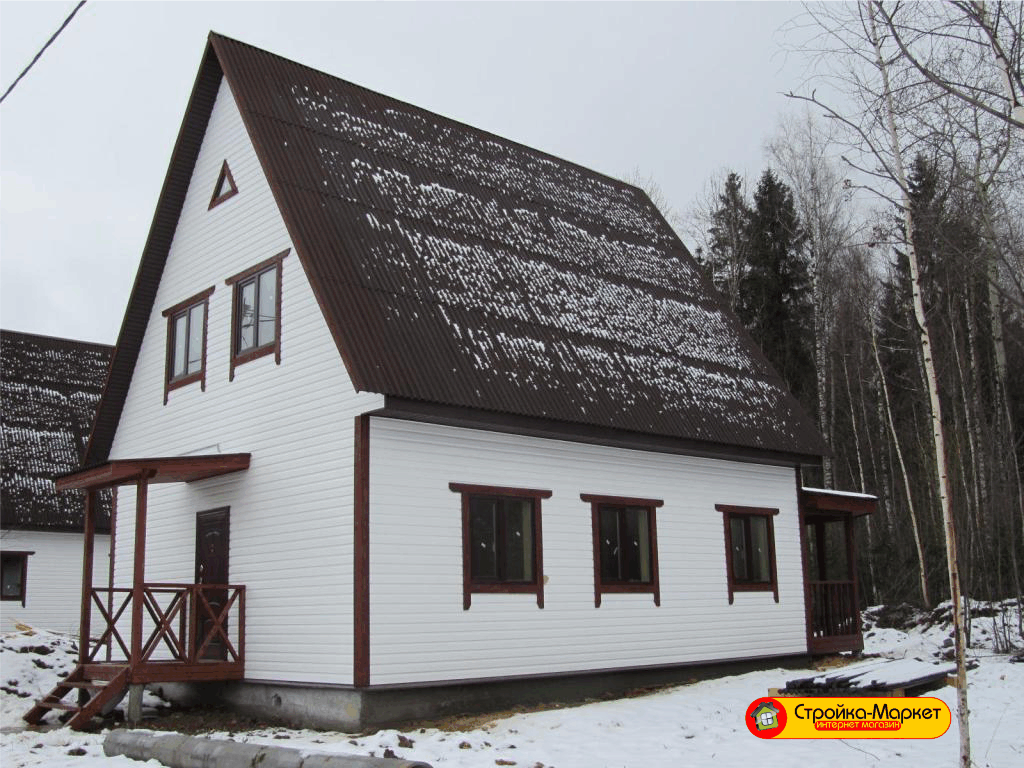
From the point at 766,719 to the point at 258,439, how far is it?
25.8 feet

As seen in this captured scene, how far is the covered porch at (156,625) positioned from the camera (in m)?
13.5

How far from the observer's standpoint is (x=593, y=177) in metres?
23.2

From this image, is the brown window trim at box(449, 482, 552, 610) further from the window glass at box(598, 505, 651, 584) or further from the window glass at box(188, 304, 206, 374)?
the window glass at box(188, 304, 206, 374)

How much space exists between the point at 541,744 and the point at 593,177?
573 inches

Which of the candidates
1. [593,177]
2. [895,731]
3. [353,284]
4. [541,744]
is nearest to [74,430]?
[593,177]

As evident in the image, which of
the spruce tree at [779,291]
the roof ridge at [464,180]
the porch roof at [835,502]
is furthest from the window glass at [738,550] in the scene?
the spruce tree at [779,291]

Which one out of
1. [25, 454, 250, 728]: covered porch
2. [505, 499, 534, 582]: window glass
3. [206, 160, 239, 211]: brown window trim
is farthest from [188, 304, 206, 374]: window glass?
[505, 499, 534, 582]: window glass

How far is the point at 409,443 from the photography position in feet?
44.6

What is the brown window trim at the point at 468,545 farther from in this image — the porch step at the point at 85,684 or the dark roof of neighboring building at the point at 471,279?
the porch step at the point at 85,684

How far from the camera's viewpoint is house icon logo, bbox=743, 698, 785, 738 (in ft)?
40.0

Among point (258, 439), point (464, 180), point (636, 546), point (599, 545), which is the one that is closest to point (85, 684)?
point (258, 439)

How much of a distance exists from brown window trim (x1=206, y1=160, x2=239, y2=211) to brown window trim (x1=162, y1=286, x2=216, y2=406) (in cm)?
139

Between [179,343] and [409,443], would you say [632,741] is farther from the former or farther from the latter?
[179,343]

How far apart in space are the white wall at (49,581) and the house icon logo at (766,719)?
57.4ft
